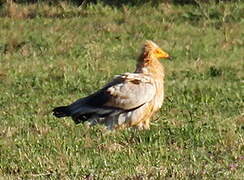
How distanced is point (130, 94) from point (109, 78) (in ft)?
17.0

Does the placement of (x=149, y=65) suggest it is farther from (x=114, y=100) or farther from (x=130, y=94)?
(x=114, y=100)

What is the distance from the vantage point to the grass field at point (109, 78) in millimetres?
6449

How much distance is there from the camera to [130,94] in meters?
8.61

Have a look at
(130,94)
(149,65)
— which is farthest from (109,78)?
(130,94)

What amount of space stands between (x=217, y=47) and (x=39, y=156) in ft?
36.5

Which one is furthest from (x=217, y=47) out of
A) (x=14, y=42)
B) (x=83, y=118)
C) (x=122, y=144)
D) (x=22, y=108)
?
(x=122, y=144)

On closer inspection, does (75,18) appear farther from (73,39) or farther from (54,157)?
(54,157)

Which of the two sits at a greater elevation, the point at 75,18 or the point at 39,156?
the point at 39,156

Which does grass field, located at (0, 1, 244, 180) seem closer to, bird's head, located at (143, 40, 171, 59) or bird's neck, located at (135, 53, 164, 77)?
bird's neck, located at (135, 53, 164, 77)

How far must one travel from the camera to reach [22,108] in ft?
36.0

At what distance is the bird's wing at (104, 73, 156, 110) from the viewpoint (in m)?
8.59

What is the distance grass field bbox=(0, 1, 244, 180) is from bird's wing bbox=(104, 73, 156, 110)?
328 mm

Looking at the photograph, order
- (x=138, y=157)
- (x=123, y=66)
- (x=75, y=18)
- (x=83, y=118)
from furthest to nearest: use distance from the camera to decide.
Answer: (x=75, y=18)
(x=123, y=66)
(x=83, y=118)
(x=138, y=157)

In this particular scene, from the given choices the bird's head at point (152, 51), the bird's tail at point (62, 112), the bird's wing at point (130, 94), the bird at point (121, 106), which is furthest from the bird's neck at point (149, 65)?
the bird's tail at point (62, 112)
